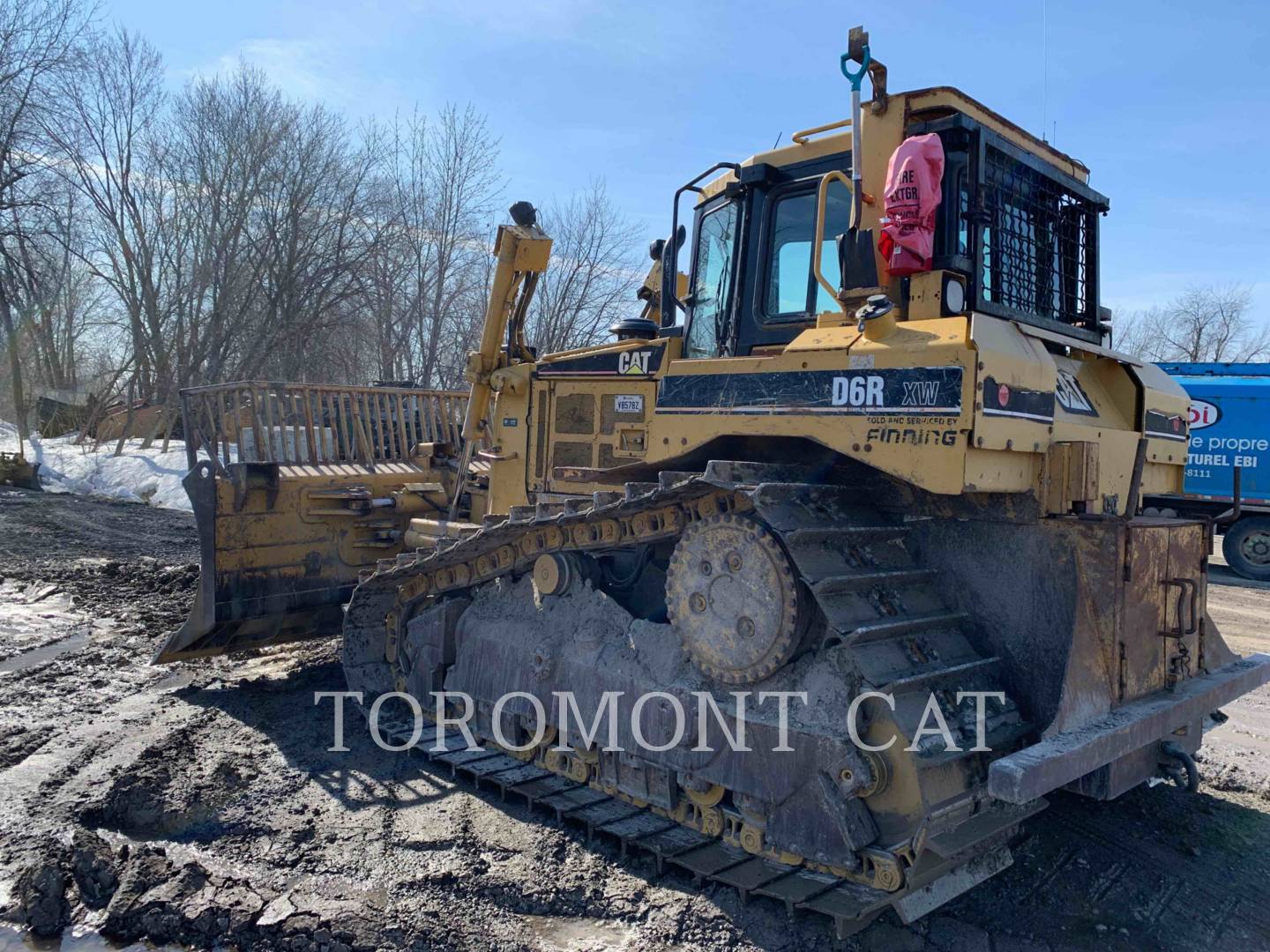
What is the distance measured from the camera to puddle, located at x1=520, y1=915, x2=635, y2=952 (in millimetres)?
3532

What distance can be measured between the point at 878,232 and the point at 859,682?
1.96 m

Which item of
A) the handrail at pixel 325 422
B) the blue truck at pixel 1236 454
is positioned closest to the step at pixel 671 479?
the handrail at pixel 325 422

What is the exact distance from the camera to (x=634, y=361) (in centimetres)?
531

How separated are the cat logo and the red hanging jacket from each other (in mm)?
1588

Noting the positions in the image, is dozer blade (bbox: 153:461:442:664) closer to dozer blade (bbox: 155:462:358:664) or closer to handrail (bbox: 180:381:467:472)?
dozer blade (bbox: 155:462:358:664)

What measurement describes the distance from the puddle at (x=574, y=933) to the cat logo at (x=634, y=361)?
111 inches

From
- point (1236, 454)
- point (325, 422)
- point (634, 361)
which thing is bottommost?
point (325, 422)

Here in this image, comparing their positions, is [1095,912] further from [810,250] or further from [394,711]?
[394,711]

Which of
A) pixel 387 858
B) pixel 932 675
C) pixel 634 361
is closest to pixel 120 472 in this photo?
pixel 634 361

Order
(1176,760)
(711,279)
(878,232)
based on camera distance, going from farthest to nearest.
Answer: (711,279) → (1176,760) → (878,232)

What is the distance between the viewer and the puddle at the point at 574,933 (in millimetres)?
3532

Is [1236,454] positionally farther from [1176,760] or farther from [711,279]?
[711,279]

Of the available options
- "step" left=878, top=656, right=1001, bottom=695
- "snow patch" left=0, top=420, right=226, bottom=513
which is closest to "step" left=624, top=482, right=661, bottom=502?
"step" left=878, top=656, right=1001, bottom=695

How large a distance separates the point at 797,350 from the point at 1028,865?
2.55 m
